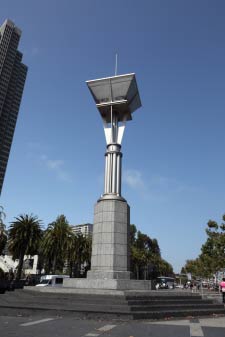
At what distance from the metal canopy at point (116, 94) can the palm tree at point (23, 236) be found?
25936 mm

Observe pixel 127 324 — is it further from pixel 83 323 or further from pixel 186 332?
pixel 186 332

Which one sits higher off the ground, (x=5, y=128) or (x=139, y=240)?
(x=5, y=128)

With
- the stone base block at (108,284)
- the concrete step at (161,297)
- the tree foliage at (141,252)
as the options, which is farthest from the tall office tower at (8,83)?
the concrete step at (161,297)

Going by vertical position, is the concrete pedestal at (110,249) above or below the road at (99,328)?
above

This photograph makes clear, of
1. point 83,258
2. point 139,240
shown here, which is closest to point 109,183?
point 83,258

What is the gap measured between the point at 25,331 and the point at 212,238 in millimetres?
37016

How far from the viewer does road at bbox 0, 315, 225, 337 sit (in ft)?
31.5

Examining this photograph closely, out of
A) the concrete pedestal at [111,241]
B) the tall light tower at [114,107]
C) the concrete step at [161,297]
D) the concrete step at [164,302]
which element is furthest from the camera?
the tall light tower at [114,107]

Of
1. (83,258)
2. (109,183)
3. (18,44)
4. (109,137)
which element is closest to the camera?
(109,183)

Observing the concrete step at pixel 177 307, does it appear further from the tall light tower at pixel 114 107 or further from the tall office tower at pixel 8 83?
the tall office tower at pixel 8 83

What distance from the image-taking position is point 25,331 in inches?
387

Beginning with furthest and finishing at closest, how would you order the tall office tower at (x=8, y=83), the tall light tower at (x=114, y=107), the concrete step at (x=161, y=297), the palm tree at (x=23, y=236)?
1. the tall office tower at (x=8, y=83)
2. the palm tree at (x=23, y=236)
3. the tall light tower at (x=114, y=107)
4. the concrete step at (x=161, y=297)

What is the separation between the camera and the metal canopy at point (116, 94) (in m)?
24.2

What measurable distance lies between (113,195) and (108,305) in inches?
364
